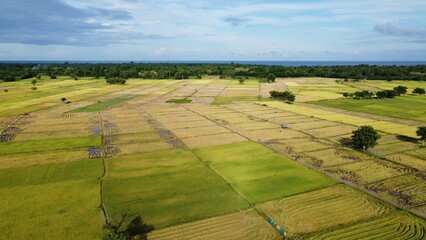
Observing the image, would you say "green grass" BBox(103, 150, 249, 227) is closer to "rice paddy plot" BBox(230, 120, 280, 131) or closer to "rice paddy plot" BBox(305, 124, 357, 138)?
"rice paddy plot" BBox(230, 120, 280, 131)

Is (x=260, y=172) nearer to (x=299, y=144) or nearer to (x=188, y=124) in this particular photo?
(x=299, y=144)

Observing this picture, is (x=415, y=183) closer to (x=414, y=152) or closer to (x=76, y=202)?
(x=414, y=152)

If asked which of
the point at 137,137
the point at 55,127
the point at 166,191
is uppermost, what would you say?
the point at 55,127

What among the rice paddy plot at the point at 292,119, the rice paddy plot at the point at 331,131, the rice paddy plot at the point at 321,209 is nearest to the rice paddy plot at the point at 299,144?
the rice paddy plot at the point at 331,131

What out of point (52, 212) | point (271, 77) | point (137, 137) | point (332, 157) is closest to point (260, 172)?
point (332, 157)

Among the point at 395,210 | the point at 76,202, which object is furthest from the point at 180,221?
the point at 395,210

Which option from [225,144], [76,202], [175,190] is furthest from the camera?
[225,144]
